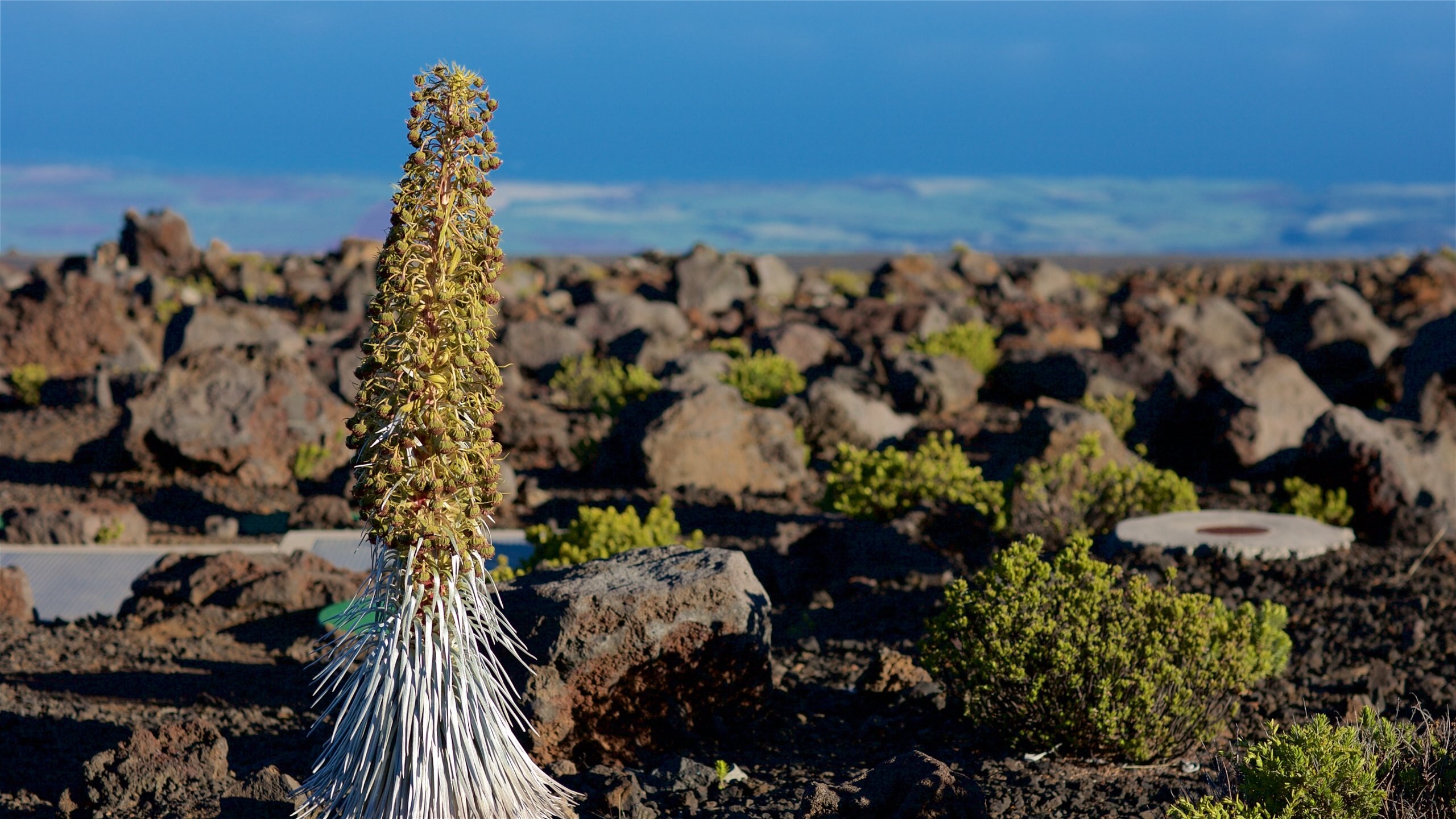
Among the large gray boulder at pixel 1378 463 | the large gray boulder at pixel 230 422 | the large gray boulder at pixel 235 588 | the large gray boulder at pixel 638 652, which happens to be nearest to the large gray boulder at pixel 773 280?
the large gray boulder at pixel 230 422

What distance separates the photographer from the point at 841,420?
13.0m

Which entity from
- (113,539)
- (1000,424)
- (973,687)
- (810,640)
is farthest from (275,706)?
(1000,424)

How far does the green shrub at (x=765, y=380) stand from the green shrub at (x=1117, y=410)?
3.01 m

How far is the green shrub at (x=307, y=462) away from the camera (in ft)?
39.2

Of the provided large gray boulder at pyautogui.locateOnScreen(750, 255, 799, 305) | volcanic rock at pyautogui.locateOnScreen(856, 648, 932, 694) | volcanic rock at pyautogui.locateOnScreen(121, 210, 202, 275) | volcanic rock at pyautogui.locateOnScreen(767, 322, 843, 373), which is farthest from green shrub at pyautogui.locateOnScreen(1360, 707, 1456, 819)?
volcanic rock at pyautogui.locateOnScreen(121, 210, 202, 275)

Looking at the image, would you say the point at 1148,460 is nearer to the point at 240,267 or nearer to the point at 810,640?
the point at 810,640

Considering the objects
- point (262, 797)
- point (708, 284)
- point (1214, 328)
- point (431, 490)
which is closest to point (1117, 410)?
point (1214, 328)

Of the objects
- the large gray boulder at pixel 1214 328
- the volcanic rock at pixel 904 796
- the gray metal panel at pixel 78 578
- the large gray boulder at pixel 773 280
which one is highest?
the large gray boulder at pixel 773 280

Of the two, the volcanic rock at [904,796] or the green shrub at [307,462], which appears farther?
the green shrub at [307,462]

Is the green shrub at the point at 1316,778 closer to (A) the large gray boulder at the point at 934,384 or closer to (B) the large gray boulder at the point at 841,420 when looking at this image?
(B) the large gray boulder at the point at 841,420

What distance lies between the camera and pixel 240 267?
30812 mm

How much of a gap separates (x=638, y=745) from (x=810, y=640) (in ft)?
5.92

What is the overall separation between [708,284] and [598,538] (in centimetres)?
1851

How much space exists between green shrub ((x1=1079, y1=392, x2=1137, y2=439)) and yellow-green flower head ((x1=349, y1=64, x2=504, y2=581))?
388 inches
